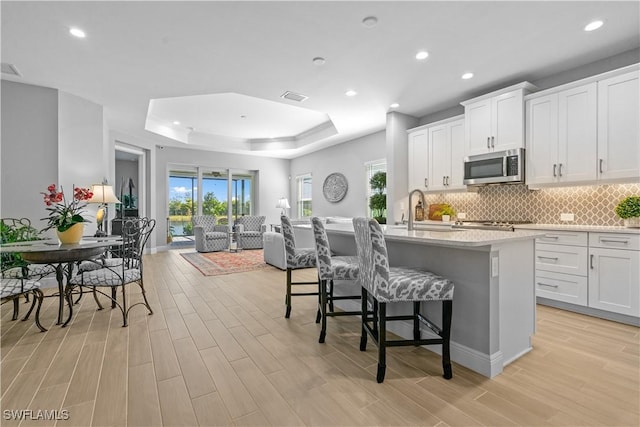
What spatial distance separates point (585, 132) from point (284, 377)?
155 inches

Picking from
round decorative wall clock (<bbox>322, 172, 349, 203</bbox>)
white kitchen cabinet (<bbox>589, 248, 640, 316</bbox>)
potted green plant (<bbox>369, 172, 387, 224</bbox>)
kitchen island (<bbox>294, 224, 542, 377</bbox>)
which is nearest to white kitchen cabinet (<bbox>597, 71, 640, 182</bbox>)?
white kitchen cabinet (<bbox>589, 248, 640, 316</bbox>)

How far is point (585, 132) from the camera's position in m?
3.25

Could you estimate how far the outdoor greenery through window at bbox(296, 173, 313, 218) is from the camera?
30.2ft

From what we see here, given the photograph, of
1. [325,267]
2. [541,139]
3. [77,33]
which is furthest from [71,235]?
[541,139]

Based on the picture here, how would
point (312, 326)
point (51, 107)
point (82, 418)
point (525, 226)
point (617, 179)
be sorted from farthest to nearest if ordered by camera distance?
point (51, 107)
point (525, 226)
point (617, 179)
point (312, 326)
point (82, 418)

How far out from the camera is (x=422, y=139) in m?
5.08

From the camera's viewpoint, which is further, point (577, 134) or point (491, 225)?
point (491, 225)

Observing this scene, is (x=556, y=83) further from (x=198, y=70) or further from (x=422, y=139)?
(x=198, y=70)

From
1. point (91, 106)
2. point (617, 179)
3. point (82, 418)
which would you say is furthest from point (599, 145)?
point (91, 106)

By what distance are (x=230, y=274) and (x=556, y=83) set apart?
5325 millimetres

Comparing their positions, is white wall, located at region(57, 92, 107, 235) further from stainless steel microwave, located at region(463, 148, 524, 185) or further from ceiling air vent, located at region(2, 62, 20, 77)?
stainless steel microwave, located at region(463, 148, 524, 185)

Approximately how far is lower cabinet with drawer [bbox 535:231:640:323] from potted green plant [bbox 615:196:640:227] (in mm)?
284

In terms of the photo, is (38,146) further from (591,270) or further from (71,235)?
(591,270)

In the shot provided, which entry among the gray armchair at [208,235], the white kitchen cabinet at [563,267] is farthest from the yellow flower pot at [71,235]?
the white kitchen cabinet at [563,267]
